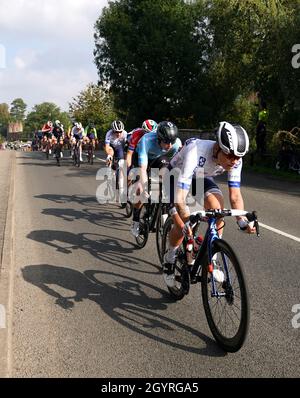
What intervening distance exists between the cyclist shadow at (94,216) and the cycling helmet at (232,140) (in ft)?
15.4

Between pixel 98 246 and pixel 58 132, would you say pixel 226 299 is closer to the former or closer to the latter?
pixel 98 246

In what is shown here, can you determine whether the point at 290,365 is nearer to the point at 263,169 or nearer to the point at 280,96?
the point at 263,169

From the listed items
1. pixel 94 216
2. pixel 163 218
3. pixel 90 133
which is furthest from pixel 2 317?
pixel 90 133

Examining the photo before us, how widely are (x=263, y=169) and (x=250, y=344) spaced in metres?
16.5

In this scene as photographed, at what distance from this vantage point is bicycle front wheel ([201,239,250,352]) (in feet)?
12.2

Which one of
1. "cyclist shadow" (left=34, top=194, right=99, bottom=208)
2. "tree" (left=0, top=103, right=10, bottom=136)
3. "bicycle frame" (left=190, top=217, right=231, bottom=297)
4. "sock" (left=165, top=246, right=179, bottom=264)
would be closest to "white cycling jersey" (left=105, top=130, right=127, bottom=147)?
"cyclist shadow" (left=34, top=194, right=99, bottom=208)

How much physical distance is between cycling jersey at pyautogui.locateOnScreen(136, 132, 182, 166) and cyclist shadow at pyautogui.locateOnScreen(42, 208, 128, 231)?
6.33ft

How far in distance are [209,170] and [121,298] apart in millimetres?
1646

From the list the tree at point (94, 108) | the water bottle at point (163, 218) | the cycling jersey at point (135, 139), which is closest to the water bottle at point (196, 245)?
the water bottle at point (163, 218)

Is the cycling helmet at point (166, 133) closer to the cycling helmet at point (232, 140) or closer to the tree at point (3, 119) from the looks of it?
the cycling helmet at point (232, 140)

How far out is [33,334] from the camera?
4.21m

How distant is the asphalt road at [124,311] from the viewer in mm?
3684

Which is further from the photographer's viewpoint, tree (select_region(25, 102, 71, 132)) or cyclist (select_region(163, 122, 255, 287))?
tree (select_region(25, 102, 71, 132))

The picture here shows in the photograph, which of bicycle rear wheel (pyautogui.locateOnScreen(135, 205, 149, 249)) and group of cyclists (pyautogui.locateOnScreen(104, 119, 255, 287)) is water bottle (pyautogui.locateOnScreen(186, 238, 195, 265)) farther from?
bicycle rear wheel (pyautogui.locateOnScreen(135, 205, 149, 249))
